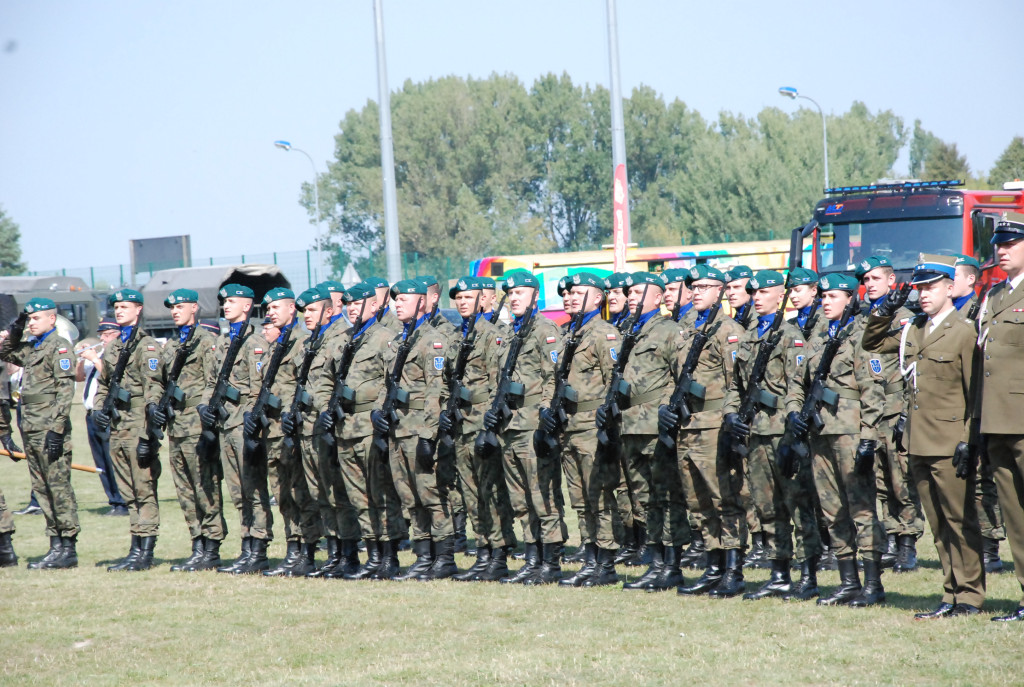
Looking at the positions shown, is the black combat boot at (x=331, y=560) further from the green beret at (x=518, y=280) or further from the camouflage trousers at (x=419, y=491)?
the green beret at (x=518, y=280)

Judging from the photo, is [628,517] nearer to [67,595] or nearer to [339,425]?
[339,425]

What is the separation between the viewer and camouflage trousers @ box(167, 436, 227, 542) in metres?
9.16

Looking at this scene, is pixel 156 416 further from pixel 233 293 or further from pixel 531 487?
pixel 531 487

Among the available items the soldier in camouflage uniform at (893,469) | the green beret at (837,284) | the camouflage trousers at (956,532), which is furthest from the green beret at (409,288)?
the camouflage trousers at (956,532)

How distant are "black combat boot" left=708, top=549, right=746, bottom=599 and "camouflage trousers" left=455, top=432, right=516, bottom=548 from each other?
5.58 ft

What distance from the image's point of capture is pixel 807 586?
7.12 metres

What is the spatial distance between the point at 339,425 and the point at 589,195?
52648 millimetres

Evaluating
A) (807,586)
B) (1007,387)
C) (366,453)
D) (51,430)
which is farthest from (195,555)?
(1007,387)

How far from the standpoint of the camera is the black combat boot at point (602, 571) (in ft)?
26.1

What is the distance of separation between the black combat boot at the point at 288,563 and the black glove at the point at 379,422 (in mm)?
1315

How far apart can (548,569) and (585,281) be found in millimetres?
2061

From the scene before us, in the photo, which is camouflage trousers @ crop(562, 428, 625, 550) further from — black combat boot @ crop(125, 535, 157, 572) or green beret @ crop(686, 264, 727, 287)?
black combat boot @ crop(125, 535, 157, 572)

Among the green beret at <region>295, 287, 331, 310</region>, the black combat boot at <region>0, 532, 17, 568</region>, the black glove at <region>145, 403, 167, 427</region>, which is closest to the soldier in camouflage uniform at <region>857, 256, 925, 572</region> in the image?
the green beret at <region>295, 287, 331, 310</region>

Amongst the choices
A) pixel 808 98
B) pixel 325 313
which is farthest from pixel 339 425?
pixel 808 98
